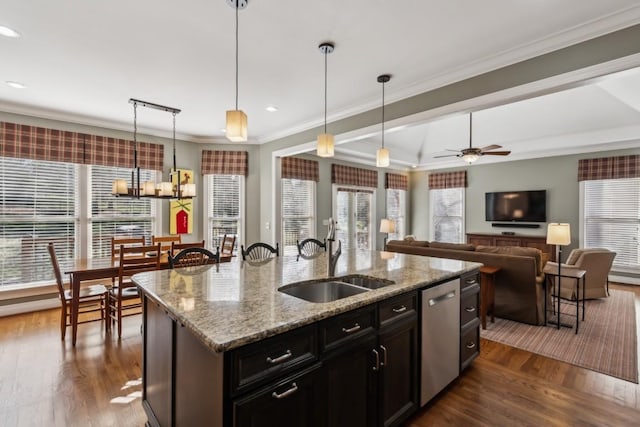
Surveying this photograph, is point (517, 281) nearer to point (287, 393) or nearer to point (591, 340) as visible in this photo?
point (591, 340)

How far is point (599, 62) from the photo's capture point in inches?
91.1

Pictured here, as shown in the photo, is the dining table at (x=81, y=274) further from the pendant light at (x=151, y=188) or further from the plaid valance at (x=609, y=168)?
the plaid valance at (x=609, y=168)

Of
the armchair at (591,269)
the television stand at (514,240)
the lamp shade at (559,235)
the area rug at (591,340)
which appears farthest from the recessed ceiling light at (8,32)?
the television stand at (514,240)

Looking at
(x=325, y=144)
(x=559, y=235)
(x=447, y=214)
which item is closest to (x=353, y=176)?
(x=447, y=214)

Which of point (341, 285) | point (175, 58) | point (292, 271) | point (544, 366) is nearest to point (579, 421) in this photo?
point (544, 366)

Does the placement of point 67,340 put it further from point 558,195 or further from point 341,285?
point 558,195

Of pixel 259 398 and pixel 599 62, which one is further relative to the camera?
pixel 599 62

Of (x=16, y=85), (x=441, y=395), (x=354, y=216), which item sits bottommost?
(x=441, y=395)

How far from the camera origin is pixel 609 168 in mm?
5770

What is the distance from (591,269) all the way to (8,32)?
22.7 feet

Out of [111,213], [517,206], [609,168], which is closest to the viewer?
[111,213]

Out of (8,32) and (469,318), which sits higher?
(8,32)

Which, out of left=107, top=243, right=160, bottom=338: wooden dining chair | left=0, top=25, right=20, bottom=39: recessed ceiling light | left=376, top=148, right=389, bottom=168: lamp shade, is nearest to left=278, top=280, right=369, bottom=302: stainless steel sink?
left=376, top=148, right=389, bottom=168: lamp shade

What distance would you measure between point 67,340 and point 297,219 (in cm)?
393
